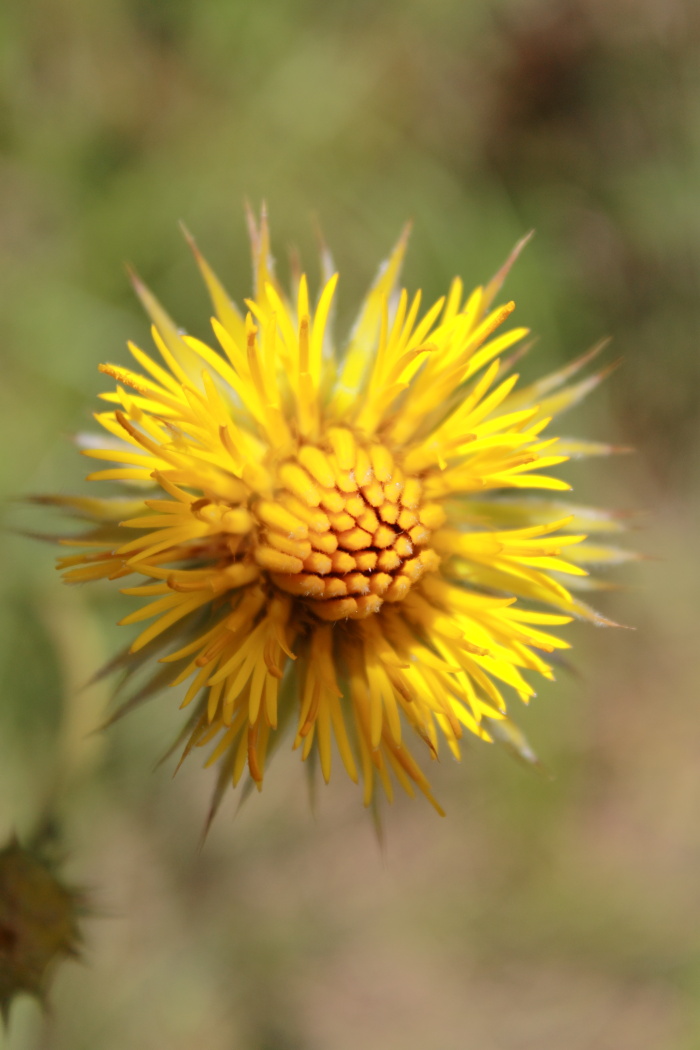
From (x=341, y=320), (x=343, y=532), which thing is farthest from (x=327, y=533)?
(x=341, y=320)

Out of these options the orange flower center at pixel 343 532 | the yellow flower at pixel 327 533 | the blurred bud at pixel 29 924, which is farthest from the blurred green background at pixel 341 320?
the orange flower center at pixel 343 532

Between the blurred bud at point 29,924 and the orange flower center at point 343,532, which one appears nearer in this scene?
the orange flower center at point 343,532

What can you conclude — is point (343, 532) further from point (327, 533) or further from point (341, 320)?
point (341, 320)

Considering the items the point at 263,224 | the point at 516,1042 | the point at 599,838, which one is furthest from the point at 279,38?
the point at 516,1042

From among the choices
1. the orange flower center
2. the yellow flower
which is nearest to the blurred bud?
the yellow flower

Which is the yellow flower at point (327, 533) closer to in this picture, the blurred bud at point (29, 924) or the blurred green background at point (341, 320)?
the blurred bud at point (29, 924)

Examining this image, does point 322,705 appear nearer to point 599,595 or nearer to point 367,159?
point 599,595
